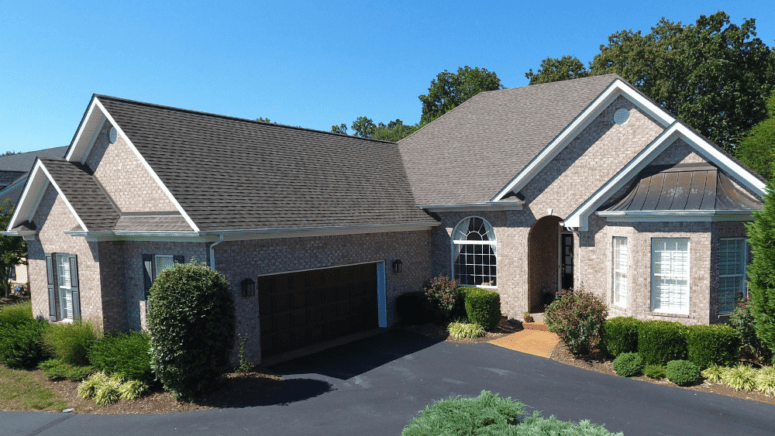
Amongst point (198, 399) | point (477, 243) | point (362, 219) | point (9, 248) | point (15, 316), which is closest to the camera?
point (198, 399)

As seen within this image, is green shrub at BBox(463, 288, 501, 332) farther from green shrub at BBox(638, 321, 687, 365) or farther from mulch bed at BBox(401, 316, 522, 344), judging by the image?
green shrub at BBox(638, 321, 687, 365)

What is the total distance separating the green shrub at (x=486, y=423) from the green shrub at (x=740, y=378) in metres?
6.24

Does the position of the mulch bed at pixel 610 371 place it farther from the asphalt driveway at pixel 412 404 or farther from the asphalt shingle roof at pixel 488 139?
the asphalt shingle roof at pixel 488 139

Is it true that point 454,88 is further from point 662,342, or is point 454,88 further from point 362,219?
point 662,342

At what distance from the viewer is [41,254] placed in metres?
15.5

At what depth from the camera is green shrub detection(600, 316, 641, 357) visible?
12.3m

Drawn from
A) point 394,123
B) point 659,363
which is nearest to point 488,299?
point 659,363

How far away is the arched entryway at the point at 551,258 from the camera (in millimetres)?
18144

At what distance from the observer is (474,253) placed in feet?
59.6

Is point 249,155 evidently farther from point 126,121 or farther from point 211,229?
point 211,229

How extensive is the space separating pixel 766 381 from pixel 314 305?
11.7 m

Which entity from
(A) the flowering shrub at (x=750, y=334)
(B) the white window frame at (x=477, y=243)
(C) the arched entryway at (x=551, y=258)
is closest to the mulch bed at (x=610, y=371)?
(A) the flowering shrub at (x=750, y=334)

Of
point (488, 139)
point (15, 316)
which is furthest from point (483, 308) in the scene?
point (15, 316)

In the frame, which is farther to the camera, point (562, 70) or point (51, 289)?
point (562, 70)
